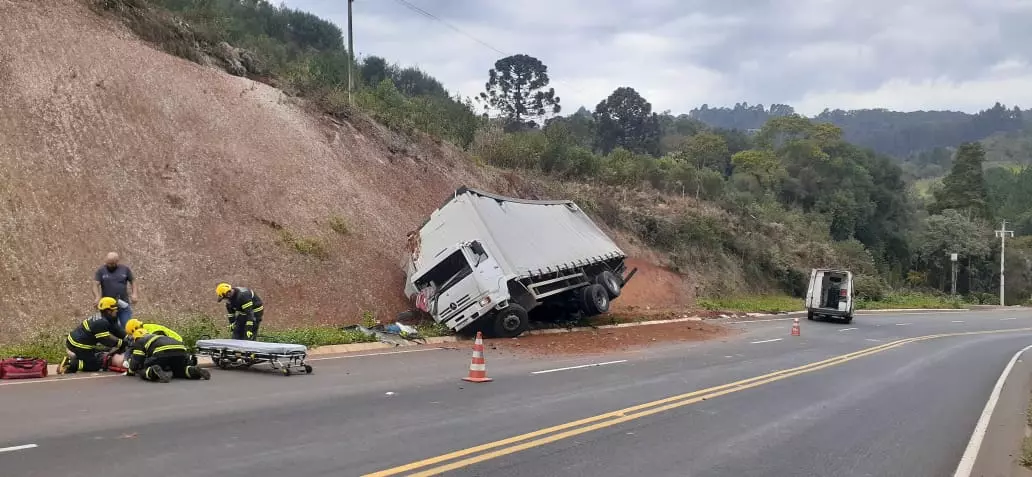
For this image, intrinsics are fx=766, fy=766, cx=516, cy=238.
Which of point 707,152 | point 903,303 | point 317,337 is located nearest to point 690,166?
point 903,303

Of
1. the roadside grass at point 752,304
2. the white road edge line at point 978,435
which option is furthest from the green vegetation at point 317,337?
the roadside grass at point 752,304

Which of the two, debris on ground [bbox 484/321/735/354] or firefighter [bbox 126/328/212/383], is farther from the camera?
debris on ground [bbox 484/321/735/354]

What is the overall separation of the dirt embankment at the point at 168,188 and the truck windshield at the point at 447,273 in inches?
94.8

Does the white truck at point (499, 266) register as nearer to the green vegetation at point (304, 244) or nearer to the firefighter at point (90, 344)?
the green vegetation at point (304, 244)

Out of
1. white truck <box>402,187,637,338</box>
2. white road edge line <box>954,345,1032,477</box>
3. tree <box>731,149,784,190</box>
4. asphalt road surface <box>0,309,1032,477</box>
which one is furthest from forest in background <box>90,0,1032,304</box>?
white road edge line <box>954,345,1032,477</box>

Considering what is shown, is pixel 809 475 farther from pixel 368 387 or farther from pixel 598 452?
pixel 368 387

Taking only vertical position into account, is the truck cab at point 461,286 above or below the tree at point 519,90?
below

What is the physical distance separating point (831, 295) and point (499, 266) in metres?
19.3

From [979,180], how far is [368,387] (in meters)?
94.5

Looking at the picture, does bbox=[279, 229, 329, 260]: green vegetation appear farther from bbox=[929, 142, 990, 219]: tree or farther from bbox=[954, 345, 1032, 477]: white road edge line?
bbox=[929, 142, 990, 219]: tree

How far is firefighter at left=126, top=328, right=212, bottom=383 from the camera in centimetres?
1005

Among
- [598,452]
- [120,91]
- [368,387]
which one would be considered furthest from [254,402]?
[120,91]

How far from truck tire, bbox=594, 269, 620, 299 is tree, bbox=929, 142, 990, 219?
78.2 m

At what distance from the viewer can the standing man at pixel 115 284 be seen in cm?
1197
